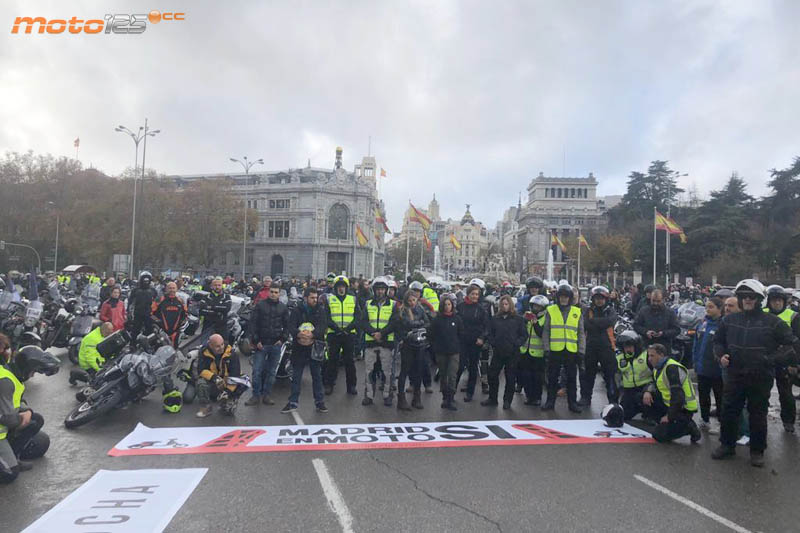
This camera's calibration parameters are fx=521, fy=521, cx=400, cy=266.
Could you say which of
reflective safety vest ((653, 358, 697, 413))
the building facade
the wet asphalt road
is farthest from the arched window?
reflective safety vest ((653, 358, 697, 413))

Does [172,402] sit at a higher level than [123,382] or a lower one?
lower

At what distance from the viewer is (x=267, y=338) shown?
8.36m

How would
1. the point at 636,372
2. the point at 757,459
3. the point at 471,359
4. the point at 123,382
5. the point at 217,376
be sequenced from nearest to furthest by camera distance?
the point at 757,459 < the point at 123,382 < the point at 636,372 < the point at 217,376 < the point at 471,359

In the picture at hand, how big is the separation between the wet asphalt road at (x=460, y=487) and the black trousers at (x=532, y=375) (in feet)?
7.14

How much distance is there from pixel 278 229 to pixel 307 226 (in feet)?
15.9

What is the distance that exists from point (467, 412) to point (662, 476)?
3039 millimetres

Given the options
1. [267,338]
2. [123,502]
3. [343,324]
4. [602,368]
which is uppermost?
[343,324]

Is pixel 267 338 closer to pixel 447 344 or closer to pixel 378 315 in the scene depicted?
pixel 378 315

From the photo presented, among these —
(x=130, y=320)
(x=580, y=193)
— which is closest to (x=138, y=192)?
(x=130, y=320)

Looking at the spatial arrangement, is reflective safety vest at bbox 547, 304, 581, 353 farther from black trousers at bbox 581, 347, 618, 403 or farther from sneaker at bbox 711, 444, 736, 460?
sneaker at bbox 711, 444, 736, 460

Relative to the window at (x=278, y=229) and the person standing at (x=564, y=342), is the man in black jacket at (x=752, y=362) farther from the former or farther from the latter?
the window at (x=278, y=229)

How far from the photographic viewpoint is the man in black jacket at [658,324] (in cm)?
814

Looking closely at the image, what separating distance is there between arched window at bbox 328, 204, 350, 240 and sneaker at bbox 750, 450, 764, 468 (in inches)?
2736

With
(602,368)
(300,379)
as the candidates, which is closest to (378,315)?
(300,379)
